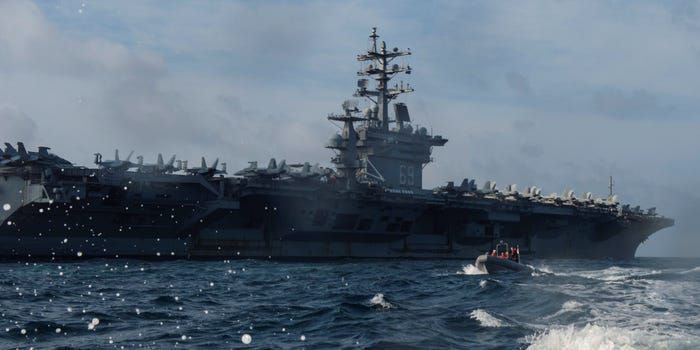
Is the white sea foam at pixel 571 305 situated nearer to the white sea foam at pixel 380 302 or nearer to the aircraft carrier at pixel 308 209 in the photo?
the white sea foam at pixel 380 302

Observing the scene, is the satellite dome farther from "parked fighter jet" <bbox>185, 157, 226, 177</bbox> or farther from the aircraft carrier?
"parked fighter jet" <bbox>185, 157, 226, 177</bbox>

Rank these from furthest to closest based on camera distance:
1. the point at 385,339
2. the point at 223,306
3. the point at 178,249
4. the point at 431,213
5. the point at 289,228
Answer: the point at 431,213 → the point at 289,228 → the point at 178,249 → the point at 223,306 → the point at 385,339

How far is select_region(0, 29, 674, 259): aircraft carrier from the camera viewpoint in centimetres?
3491

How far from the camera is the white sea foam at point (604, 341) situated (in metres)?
11.4

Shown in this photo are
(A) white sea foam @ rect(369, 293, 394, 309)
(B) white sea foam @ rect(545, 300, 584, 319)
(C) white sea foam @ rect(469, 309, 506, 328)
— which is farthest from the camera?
(A) white sea foam @ rect(369, 293, 394, 309)

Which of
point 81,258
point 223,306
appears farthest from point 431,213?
point 223,306

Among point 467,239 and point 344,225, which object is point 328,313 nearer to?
point 344,225

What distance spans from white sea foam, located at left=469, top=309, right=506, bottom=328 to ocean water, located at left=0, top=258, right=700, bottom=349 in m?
0.04

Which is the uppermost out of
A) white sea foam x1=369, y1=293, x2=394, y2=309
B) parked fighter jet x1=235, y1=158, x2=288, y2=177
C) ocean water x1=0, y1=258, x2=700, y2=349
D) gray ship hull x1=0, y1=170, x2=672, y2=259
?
parked fighter jet x1=235, y1=158, x2=288, y2=177

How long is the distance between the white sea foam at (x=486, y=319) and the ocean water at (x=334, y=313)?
0.04 meters

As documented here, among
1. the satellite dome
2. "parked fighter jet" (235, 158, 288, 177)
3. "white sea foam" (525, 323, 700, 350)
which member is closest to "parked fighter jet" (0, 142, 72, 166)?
"parked fighter jet" (235, 158, 288, 177)

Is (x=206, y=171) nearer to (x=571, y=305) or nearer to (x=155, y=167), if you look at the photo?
(x=155, y=167)

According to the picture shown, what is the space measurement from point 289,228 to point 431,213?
10650 millimetres

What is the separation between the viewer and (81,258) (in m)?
35.8
